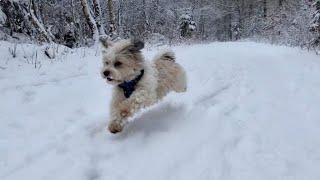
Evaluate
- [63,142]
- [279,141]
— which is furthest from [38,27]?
[279,141]

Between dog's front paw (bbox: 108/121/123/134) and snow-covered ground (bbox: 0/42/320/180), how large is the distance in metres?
0.08

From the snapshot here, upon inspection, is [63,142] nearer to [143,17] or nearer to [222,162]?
[222,162]

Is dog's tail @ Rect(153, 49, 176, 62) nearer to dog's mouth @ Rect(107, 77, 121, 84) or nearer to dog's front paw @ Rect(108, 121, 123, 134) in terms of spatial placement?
dog's mouth @ Rect(107, 77, 121, 84)

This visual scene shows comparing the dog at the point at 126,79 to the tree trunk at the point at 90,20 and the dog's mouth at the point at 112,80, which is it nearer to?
the dog's mouth at the point at 112,80

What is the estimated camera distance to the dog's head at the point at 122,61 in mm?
5320

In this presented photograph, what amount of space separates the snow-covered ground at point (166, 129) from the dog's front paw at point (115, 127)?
8cm

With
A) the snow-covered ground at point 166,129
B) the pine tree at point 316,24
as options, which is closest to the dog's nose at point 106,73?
the snow-covered ground at point 166,129

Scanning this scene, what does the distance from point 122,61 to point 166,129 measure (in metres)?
1.09

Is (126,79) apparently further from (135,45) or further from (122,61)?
(135,45)

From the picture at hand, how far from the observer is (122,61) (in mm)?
5445

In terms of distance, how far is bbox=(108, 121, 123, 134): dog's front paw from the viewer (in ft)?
16.9

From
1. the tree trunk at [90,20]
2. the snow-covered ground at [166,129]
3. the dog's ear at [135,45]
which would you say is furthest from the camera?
the tree trunk at [90,20]

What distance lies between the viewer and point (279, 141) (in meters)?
4.89

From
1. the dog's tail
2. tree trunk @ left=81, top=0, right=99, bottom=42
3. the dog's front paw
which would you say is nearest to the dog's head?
the dog's front paw
